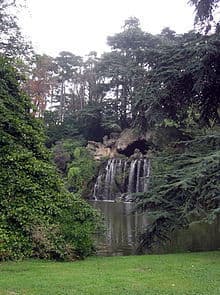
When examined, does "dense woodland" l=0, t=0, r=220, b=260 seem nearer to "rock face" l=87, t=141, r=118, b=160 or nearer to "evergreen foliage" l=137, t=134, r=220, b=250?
"evergreen foliage" l=137, t=134, r=220, b=250

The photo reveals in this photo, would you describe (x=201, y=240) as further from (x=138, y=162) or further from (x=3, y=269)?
(x=138, y=162)

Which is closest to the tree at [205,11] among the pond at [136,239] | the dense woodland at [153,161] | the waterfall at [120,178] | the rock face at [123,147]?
the dense woodland at [153,161]

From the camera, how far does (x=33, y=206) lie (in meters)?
9.95

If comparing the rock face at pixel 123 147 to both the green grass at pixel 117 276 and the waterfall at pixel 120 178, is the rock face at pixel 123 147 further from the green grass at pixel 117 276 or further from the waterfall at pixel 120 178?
the green grass at pixel 117 276

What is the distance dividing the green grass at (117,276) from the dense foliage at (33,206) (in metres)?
0.52

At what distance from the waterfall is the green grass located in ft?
64.8

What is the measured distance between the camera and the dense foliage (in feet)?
30.9

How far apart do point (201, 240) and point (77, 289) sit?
758 centimetres

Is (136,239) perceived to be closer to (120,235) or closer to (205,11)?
(120,235)

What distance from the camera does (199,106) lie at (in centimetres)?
1209

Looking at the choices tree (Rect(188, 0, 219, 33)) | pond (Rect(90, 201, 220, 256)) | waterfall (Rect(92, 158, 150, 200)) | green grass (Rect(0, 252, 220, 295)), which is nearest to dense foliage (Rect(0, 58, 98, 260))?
green grass (Rect(0, 252, 220, 295))

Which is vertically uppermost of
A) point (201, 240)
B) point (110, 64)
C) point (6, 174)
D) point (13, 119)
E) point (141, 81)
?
point (110, 64)

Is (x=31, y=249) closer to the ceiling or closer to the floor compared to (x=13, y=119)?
closer to the floor

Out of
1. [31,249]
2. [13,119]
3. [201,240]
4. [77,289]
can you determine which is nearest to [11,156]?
[13,119]
